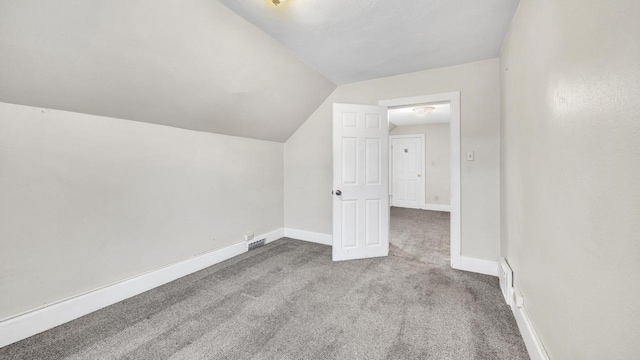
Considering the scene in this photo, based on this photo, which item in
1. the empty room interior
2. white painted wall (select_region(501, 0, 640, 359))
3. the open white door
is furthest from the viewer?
the open white door

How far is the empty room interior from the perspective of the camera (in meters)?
0.95

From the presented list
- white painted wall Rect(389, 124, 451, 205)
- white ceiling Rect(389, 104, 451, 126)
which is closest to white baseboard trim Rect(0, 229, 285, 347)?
white ceiling Rect(389, 104, 451, 126)

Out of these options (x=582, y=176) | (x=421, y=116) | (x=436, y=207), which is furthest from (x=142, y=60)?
(x=436, y=207)

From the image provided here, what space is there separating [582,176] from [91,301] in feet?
10.7

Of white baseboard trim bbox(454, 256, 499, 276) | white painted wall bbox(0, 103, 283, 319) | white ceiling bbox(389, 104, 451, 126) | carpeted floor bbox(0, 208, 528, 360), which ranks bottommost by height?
carpeted floor bbox(0, 208, 528, 360)

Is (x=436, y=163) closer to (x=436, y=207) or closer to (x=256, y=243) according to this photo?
(x=436, y=207)

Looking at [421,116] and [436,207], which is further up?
[421,116]

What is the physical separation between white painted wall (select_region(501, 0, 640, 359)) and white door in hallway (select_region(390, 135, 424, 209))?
529 centimetres

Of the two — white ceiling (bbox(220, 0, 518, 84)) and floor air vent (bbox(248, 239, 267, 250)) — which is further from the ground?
white ceiling (bbox(220, 0, 518, 84))

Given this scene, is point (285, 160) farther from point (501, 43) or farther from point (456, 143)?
point (501, 43)

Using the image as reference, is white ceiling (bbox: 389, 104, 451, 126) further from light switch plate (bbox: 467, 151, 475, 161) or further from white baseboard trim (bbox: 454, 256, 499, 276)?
white baseboard trim (bbox: 454, 256, 499, 276)

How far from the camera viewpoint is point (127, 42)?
65.3 inches

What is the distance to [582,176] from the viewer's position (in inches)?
37.3

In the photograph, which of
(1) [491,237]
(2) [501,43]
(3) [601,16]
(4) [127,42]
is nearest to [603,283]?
(3) [601,16]
